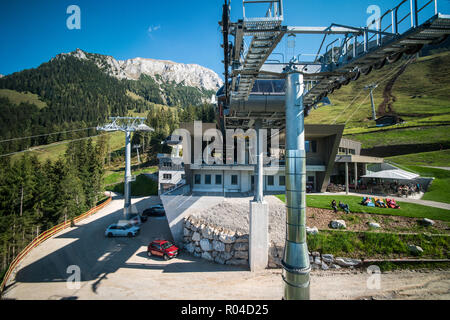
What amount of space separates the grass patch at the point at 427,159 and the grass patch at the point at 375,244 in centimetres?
2644

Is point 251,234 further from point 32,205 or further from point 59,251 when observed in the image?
point 32,205

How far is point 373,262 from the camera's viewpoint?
487 inches

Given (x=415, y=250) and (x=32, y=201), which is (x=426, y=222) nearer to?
(x=415, y=250)

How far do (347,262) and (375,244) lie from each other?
229 cm

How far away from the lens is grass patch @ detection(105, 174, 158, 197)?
43156mm

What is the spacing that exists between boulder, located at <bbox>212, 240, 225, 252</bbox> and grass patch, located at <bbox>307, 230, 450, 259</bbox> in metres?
6.12

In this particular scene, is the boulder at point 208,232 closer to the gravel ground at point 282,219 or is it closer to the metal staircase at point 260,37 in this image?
the gravel ground at point 282,219

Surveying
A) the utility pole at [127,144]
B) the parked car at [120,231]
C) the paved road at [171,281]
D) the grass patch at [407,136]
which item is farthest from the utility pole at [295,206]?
the grass patch at [407,136]

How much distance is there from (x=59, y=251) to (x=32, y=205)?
1591cm

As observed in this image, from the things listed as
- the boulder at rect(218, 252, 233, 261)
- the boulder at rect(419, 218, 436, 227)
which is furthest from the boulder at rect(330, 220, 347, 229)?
the boulder at rect(218, 252, 233, 261)

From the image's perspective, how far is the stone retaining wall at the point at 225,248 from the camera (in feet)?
42.3

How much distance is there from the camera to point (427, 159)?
33.5 m

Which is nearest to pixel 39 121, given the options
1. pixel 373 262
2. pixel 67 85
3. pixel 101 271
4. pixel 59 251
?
pixel 67 85
